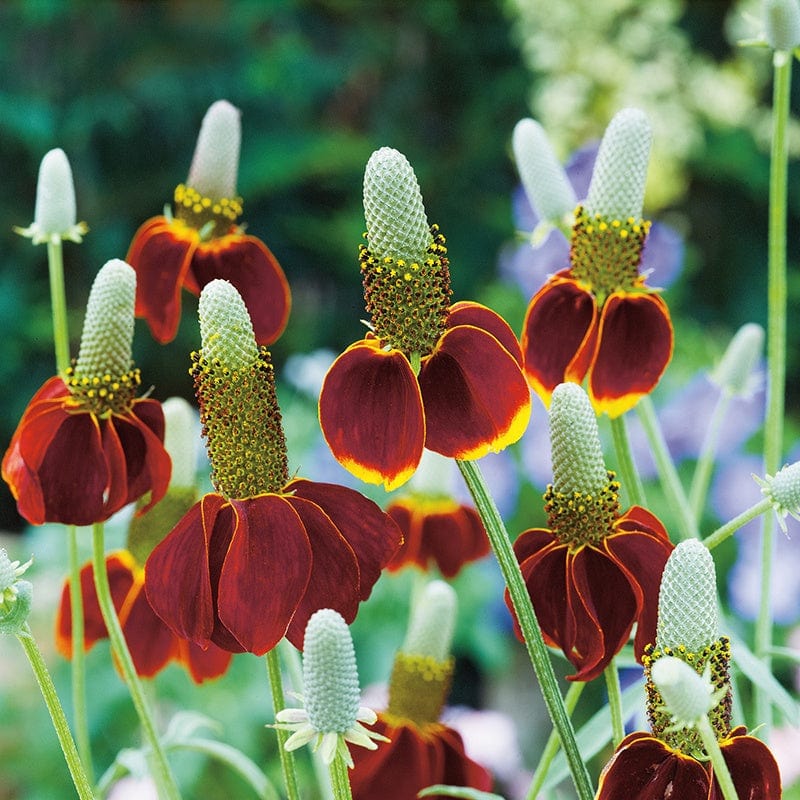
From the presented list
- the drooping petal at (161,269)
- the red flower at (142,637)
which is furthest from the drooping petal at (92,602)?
the drooping petal at (161,269)

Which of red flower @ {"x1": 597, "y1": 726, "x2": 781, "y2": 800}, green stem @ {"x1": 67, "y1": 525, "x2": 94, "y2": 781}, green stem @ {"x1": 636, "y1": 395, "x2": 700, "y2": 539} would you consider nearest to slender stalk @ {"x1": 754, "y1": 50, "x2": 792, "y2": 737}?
green stem @ {"x1": 636, "y1": 395, "x2": 700, "y2": 539}

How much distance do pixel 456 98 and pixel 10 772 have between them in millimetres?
1892

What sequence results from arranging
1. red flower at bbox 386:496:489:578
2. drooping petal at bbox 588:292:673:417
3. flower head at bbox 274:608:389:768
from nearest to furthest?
flower head at bbox 274:608:389:768 → drooping petal at bbox 588:292:673:417 → red flower at bbox 386:496:489:578

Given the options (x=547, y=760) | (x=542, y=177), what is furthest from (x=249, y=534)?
(x=542, y=177)

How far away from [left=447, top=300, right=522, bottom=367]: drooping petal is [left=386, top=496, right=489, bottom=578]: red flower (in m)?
0.26

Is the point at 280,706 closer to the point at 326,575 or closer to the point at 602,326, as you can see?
the point at 326,575

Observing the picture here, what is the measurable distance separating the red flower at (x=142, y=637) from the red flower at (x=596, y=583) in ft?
0.50

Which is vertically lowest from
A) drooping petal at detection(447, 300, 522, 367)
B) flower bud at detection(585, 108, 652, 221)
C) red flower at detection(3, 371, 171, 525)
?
red flower at detection(3, 371, 171, 525)

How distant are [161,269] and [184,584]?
18 cm

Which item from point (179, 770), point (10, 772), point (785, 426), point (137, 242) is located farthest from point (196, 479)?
point (785, 426)

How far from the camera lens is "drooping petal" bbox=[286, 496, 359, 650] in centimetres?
33

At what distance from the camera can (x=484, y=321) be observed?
0.35 meters

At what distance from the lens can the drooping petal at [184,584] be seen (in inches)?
12.8

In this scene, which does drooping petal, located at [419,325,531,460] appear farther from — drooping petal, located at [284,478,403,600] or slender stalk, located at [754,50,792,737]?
slender stalk, located at [754,50,792,737]
